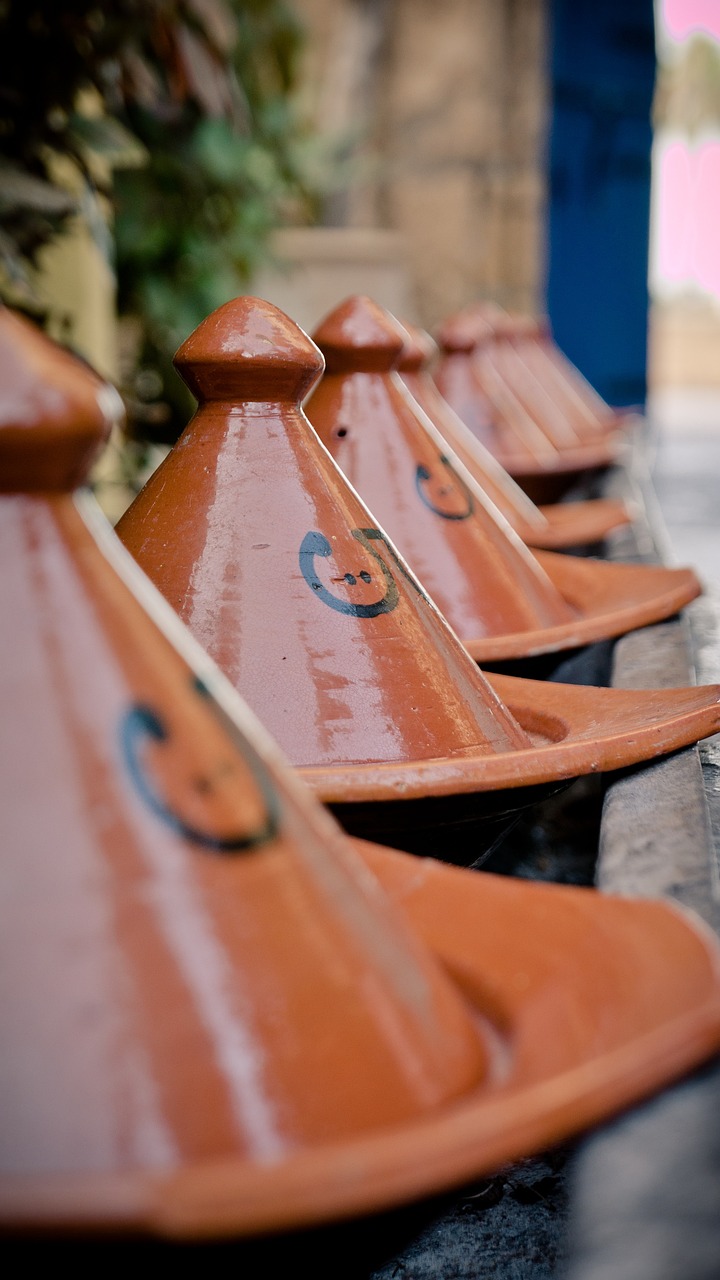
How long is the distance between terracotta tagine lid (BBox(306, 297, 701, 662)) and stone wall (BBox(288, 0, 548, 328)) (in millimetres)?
5433

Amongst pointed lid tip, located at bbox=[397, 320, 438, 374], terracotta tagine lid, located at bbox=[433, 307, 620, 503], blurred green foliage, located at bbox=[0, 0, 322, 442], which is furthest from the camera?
blurred green foliage, located at bbox=[0, 0, 322, 442]

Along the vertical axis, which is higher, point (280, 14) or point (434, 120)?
point (280, 14)

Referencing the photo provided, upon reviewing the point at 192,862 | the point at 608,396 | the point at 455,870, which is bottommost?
the point at 608,396

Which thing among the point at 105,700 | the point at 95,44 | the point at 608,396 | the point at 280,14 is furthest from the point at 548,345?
the point at 105,700

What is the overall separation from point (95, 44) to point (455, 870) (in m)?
2.10

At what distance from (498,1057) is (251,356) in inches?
19.3

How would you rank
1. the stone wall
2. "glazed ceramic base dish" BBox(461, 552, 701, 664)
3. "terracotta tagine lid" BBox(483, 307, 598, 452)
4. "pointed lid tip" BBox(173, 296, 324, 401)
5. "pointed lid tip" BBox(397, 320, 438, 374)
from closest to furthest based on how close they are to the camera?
"pointed lid tip" BBox(173, 296, 324, 401)
"glazed ceramic base dish" BBox(461, 552, 701, 664)
"pointed lid tip" BBox(397, 320, 438, 374)
"terracotta tagine lid" BBox(483, 307, 598, 452)
the stone wall

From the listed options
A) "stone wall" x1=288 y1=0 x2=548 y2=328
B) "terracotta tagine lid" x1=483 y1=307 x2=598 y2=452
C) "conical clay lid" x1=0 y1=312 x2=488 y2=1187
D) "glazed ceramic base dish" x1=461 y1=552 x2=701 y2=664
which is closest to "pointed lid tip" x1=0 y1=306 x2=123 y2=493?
"conical clay lid" x1=0 y1=312 x2=488 y2=1187

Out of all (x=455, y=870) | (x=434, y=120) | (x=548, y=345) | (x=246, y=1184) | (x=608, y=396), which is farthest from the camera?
(x=608, y=396)

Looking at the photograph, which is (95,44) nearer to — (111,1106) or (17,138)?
(17,138)

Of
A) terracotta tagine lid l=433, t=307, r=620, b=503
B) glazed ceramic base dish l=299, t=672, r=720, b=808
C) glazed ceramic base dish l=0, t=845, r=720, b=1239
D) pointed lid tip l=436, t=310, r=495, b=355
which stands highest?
glazed ceramic base dish l=0, t=845, r=720, b=1239

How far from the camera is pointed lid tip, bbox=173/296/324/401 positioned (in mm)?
860

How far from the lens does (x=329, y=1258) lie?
44 cm

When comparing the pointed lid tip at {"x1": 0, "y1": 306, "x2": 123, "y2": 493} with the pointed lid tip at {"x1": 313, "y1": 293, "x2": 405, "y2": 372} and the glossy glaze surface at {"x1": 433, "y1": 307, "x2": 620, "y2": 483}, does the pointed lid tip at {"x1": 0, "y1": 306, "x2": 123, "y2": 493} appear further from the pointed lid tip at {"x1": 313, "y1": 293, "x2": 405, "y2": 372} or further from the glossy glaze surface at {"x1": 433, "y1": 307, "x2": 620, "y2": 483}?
the glossy glaze surface at {"x1": 433, "y1": 307, "x2": 620, "y2": 483}
